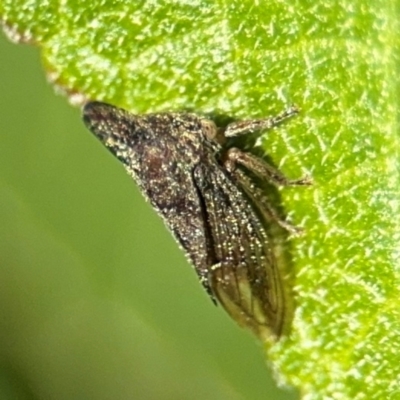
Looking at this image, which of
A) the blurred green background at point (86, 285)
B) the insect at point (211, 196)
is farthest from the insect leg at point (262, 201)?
the blurred green background at point (86, 285)

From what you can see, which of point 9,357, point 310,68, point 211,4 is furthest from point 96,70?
point 9,357

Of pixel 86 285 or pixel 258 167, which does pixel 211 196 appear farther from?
pixel 86 285

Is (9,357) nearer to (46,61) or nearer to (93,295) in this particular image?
(93,295)

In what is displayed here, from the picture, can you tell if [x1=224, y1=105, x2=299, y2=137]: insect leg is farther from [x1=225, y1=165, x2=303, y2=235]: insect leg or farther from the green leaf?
[x1=225, y1=165, x2=303, y2=235]: insect leg

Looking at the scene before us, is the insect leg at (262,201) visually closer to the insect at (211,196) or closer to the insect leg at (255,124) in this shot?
the insect at (211,196)

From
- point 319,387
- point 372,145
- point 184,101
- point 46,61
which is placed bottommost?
point 319,387

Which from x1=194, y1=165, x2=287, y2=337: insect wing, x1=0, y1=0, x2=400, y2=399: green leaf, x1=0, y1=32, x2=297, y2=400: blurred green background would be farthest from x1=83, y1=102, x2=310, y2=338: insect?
x1=0, y1=32, x2=297, y2=400: blurred green background

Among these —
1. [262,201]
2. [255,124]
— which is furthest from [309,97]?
[262,201]
